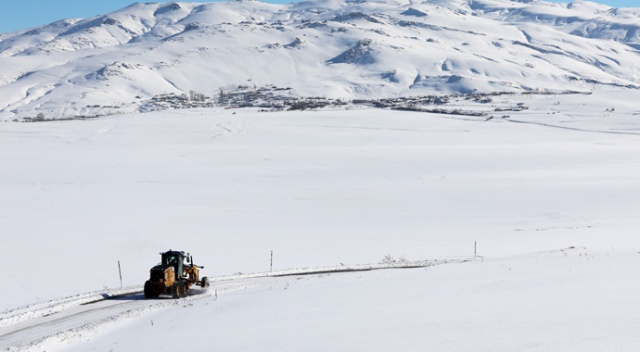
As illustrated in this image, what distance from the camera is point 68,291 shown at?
84.9ft

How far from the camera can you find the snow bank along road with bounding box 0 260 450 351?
16.9m

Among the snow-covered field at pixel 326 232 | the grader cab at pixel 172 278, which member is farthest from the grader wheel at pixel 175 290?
the snow-covered field at pixel 326 232

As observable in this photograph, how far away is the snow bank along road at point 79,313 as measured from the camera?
16.9m

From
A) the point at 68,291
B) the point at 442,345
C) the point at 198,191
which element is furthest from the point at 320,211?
the point at 442,345

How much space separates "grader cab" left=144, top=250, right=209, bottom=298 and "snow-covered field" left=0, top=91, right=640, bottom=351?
971 mm

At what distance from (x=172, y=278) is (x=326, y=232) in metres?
16.7

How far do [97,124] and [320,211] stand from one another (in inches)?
2866

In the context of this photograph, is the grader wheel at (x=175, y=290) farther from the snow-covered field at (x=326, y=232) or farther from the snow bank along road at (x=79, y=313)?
the snow-covered field at (x=326, y=232)

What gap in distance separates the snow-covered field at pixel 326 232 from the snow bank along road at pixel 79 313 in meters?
0.11

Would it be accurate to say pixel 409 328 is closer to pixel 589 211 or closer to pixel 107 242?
pixel 107 242

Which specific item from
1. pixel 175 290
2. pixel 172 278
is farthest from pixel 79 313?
pixel 172 278

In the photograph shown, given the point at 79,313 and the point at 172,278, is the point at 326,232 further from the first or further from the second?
the point at 79,313

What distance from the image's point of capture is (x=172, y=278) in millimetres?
22594

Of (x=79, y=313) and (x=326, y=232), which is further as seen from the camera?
(x=326, y=232)
